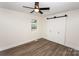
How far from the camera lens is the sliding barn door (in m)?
4.80

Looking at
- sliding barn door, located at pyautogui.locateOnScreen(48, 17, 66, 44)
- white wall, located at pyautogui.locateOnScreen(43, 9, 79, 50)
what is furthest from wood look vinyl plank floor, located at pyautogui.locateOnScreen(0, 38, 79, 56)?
sliding barn door, located at pyautogui.locateOnScreen(48, 17, 66, 44)

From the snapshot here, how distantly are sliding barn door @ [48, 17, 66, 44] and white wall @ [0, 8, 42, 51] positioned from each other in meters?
1.66

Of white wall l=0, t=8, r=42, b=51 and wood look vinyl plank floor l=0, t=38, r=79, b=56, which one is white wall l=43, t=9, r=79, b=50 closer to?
wood look vinyl plank floor l=0, t=38, r=79, b=56

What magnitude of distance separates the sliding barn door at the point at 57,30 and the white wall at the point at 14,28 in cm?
166

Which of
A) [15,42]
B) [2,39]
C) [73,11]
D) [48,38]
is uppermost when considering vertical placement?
[73,11]

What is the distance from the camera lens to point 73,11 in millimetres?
4117

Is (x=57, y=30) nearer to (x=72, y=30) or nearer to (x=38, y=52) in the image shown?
(x=72, y=30)

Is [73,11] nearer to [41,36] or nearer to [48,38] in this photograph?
[48,38]

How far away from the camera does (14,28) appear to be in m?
4.23

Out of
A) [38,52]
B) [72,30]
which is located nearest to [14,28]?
[38,52]

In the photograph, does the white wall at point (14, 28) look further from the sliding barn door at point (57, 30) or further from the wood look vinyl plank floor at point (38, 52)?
the sliding barn door at point (57, 30)

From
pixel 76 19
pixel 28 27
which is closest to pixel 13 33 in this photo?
pixel 28 27

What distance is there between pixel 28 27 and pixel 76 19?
3.27 meters

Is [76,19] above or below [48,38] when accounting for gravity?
above
